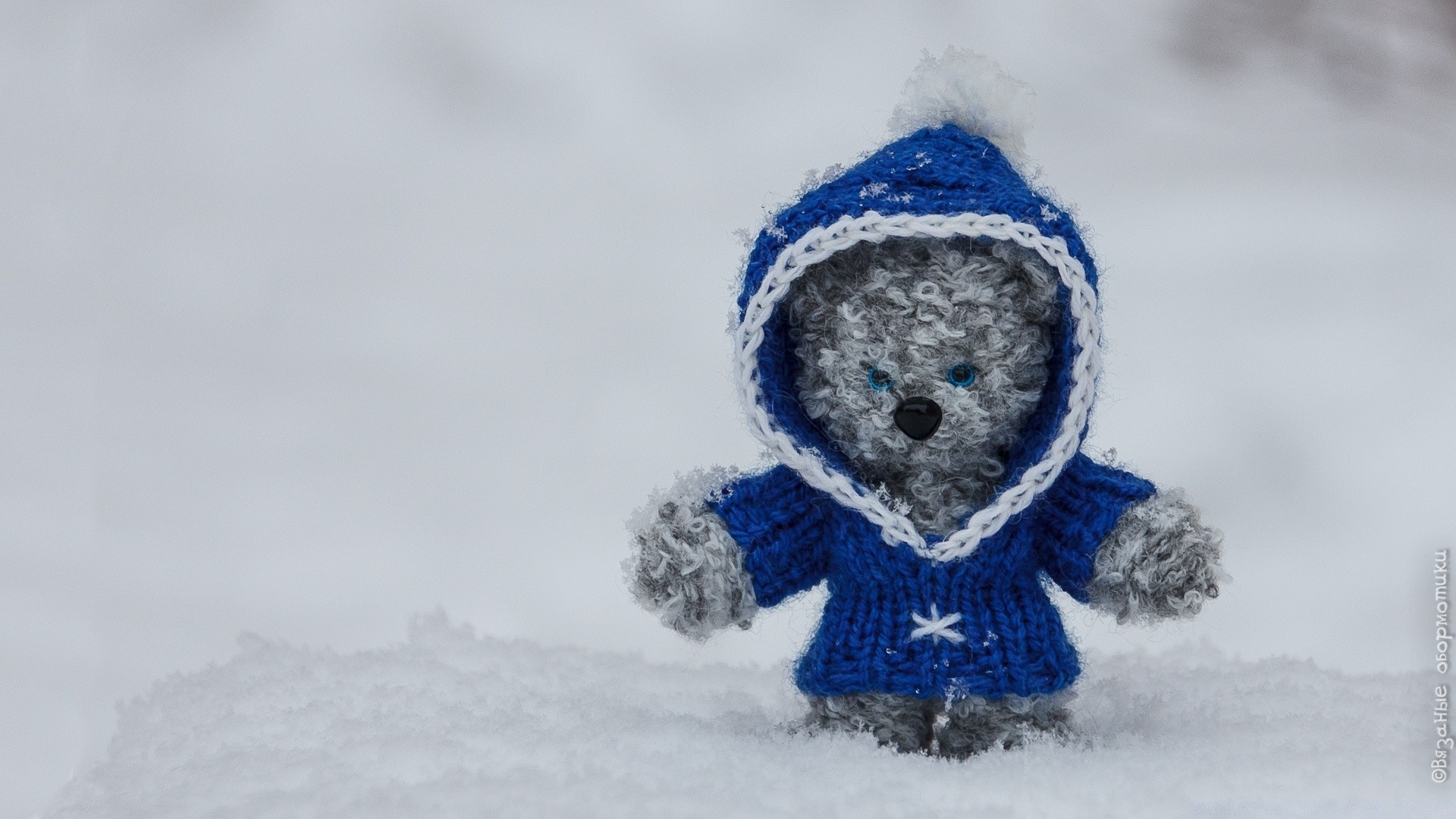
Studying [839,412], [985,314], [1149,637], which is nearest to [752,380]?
[839,412]

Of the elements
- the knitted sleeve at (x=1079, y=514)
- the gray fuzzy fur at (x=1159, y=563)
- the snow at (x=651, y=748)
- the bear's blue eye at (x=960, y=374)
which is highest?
the bear's blue eye at (x=960, y=374)

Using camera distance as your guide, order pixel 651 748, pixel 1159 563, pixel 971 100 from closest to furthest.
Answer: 1. pixel 651 748
2. pixel 1159 563
3. pixel 971 100

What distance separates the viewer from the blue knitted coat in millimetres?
1187

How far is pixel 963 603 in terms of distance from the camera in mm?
1211

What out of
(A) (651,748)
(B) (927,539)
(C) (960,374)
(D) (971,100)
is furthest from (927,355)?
(A) (651,748)

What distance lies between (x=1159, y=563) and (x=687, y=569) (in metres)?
0.39

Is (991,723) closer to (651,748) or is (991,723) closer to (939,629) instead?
(939,629)

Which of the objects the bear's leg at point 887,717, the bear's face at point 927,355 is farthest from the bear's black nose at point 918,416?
the bear's leg at point 887,717

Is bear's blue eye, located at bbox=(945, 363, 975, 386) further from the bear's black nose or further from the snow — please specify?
the snow

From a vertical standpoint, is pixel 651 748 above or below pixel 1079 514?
below

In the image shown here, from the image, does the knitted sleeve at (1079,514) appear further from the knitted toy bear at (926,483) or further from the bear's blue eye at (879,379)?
the bear's blue eye at (879,379)

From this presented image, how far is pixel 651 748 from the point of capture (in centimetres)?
108

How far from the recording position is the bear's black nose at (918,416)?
120cm

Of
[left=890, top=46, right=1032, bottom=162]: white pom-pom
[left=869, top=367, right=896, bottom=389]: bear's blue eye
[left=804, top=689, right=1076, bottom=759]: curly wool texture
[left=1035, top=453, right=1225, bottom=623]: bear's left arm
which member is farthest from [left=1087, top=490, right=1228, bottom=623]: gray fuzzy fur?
[left=890, top=46, right=1032, bottom=162]: white pom-pom
